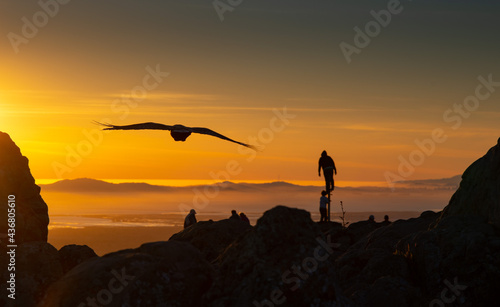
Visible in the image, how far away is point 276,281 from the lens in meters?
12.5

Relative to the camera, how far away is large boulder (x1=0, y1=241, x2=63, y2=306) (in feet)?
56.8

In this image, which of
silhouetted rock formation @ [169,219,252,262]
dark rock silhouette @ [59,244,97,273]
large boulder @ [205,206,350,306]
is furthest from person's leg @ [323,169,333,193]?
large boulder @ [205,206,350,306]

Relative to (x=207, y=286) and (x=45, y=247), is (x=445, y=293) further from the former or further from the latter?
(x=45, y=247)

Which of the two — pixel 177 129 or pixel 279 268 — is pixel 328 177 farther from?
pixel 279 268

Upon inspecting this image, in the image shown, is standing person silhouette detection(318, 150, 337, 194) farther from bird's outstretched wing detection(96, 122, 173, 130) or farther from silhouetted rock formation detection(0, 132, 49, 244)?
silhouetted rock formation detection(0, 132, 49, 244)

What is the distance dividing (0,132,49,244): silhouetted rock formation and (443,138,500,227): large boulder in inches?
578

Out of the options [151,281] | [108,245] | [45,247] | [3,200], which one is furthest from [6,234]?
[108,245]

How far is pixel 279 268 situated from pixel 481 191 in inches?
327

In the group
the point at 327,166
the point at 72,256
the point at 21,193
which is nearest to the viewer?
the point at 72,256

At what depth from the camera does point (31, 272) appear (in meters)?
17.9

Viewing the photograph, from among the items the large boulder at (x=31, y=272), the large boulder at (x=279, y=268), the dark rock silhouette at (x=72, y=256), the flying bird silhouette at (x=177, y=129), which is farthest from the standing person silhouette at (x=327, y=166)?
the large boulder at (x=279, y=268)

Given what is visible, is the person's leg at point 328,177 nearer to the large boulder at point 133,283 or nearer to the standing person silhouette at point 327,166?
the standing person silhouette at point 327,166

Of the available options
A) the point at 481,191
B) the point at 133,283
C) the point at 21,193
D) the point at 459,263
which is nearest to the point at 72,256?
the point at 21,193

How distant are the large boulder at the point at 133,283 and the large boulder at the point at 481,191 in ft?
27.5
